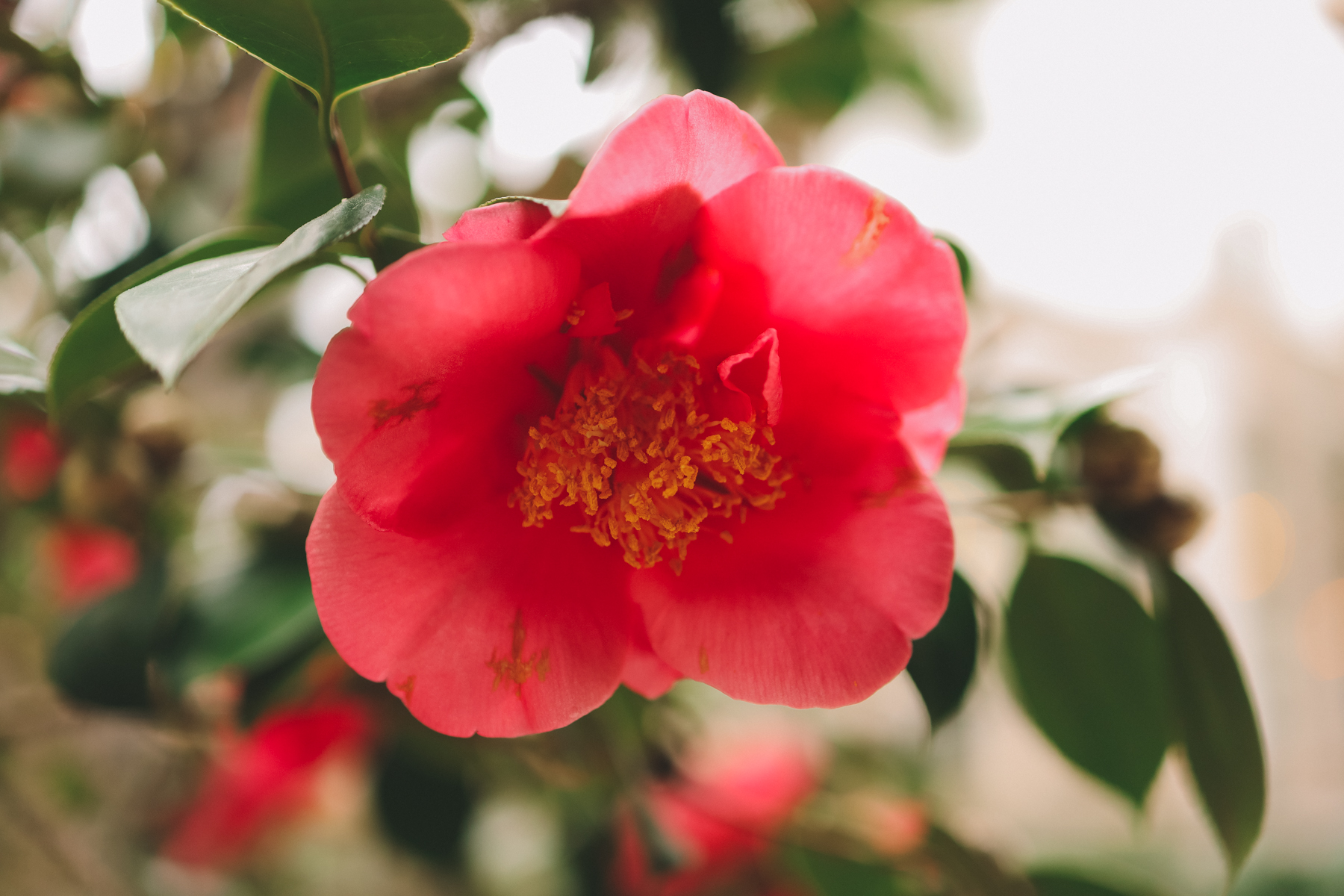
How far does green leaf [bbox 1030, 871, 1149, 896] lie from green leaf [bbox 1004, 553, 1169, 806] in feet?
0.92

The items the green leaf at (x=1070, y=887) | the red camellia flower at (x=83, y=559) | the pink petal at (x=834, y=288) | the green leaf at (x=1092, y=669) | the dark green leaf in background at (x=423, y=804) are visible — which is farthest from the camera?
the dark green leaf in background at (x=423, y=804)

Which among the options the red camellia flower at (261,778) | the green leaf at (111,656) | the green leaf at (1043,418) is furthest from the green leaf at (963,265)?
the red camellia flower at (261,778)

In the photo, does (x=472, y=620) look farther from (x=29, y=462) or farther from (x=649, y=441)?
(x=29, y=462)

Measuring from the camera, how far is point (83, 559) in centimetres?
104

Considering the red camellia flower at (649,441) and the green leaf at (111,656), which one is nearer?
the red camellia flower at (649,441)

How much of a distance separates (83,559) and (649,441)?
0.97m

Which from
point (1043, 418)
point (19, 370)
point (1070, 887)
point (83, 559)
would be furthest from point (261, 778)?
point (1043, 418)

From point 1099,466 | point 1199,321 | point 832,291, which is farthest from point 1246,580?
point 832,291

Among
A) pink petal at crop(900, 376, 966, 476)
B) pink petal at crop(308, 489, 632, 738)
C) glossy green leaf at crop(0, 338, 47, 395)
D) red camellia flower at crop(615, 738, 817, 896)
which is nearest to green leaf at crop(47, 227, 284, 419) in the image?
glossy green leaf at crop(0, 338, 47, 395)

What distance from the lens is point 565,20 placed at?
3.01 feet

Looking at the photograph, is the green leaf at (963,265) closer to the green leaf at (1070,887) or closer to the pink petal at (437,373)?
the pink petal at (437,373)

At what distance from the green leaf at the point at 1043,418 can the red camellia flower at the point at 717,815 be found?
0.51 metres

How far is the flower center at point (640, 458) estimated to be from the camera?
16.1 inches

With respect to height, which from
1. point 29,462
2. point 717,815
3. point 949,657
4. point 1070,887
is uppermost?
point 949,657
